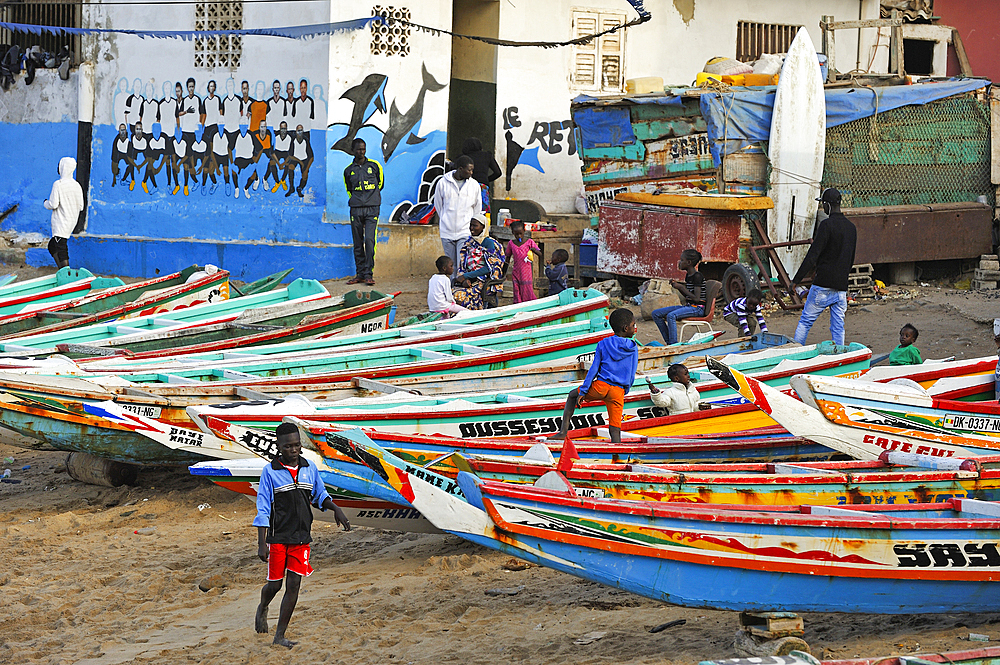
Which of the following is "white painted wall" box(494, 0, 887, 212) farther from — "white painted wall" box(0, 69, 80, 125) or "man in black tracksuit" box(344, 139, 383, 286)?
"white painted wall" box(0, 69, 80, 125)

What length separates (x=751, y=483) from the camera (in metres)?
5.96

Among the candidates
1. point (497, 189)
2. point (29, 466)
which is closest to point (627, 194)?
point (497, 189)

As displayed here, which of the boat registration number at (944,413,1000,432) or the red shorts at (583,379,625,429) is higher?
the red shorts at (583,379,625,429)

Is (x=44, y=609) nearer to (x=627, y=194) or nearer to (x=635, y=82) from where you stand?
(x=627, y=194)

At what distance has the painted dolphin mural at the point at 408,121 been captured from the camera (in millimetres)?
15562

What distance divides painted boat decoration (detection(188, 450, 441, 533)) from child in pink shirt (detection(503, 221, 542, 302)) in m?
5.77

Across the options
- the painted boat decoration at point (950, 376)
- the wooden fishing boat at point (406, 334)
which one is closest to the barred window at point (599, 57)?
the wooden fishing boat at point (406, 334)

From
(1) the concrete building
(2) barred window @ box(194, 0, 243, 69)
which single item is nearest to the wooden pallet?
(1) the concrete building

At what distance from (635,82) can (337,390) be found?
8.02 m

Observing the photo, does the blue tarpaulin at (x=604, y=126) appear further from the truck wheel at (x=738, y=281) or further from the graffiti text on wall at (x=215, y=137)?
the truck wheel at (x=738, y=281)

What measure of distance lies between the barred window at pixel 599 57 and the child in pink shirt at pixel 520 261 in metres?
5.13

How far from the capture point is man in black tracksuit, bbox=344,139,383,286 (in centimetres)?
1443

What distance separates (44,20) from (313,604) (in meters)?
15.3

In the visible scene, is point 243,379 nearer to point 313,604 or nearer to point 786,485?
point 313,604
